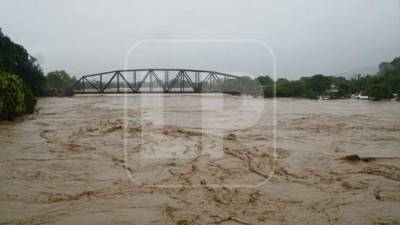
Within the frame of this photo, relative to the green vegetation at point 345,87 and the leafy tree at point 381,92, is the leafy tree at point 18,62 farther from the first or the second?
the leafy tree at point 381,92

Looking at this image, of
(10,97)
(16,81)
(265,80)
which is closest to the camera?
(10,97)

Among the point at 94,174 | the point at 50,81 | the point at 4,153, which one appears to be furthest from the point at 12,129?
the point at 50,81

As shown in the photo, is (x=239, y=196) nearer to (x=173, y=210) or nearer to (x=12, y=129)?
(x=173, y=210)

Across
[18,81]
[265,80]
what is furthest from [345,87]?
[18,81]

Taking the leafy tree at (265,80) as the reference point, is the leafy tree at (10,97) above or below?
below

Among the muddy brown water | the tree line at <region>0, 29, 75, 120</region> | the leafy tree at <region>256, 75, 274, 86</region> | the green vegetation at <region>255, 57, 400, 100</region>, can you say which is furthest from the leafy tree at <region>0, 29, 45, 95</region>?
the leafy tree at <region>256, 75, 274, 86</region>

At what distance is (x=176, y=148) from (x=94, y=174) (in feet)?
9.62

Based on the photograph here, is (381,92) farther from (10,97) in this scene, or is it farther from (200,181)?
(200,181)

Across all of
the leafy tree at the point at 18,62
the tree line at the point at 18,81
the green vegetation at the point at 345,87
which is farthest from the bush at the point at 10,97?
the green vegetation at the point at 345,87

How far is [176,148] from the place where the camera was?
8.88 m

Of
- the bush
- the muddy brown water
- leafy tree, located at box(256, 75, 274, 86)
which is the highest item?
leafy tree, located at box(256, 75, 274, 86)

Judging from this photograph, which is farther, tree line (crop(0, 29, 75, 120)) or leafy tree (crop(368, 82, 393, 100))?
leafy tree (crop(368, 82, 393, 100))

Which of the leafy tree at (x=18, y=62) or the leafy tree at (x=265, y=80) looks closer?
the leafy tree at (x=18, y=62)

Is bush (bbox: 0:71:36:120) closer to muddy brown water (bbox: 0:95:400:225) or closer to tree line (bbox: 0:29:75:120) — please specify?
tree line (bbox: 0:29:75:120)
